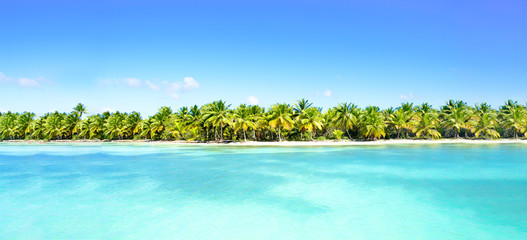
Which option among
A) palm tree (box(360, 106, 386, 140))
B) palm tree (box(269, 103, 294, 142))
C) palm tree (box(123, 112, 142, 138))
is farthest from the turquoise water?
palm tree (box(123, 112, 142, 138))

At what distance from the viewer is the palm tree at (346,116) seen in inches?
2000

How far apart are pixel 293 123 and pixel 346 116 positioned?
8745 mm

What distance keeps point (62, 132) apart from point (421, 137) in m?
73.0

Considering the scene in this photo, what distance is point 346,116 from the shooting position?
5106 centimetres

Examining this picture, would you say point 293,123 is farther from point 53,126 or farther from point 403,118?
point 53,126

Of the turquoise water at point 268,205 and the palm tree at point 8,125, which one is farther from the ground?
the palm tree at point 8,125

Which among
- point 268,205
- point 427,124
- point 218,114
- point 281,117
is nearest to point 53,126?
point 218,114

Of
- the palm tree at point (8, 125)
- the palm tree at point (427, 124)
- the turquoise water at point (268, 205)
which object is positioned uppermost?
the palm tree at point (8, 125)

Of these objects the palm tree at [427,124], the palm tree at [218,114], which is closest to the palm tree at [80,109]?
the palm tree at [218,114]

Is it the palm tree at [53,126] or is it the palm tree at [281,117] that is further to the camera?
the palm tree at [53,126]

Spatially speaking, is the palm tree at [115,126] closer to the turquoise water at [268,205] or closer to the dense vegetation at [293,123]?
the dense vegetation at [293,123]

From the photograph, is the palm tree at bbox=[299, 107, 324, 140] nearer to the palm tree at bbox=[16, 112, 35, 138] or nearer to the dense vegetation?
the dense vegetation

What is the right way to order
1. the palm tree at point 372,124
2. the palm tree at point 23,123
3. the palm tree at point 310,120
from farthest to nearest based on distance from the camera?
the palm tree at point 23,123
the palm tree at point 372,124
the palm tree at point 310,120

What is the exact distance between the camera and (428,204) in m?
11.2
